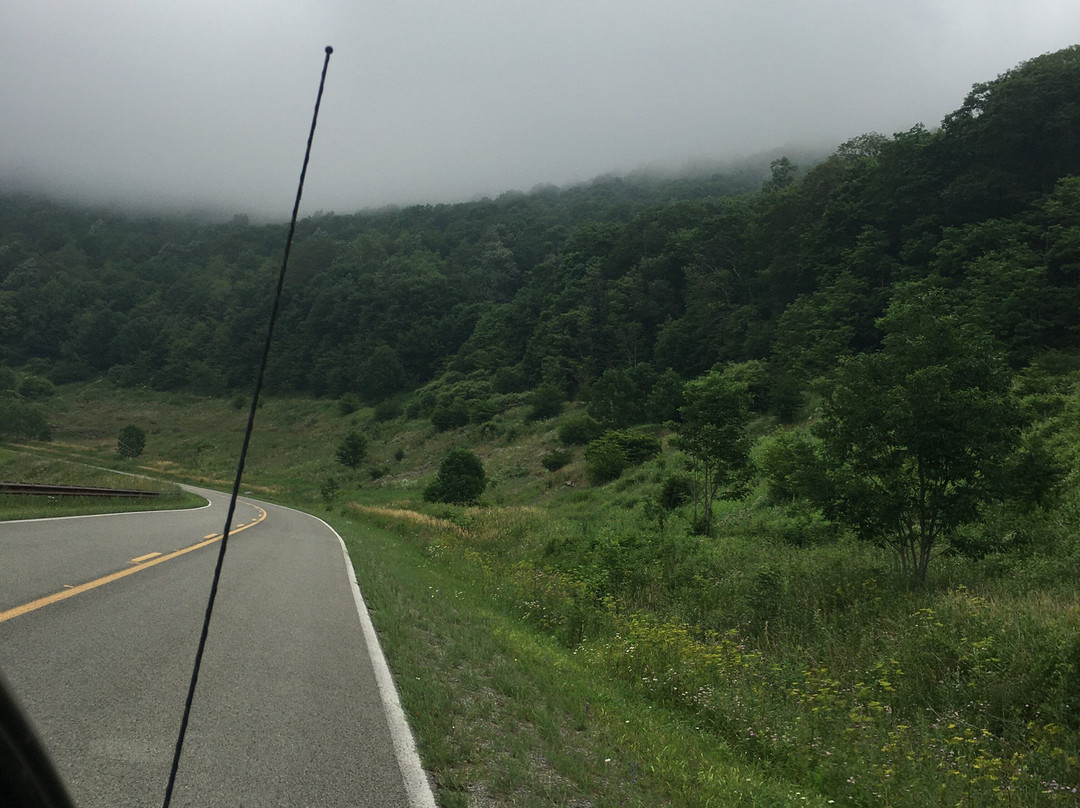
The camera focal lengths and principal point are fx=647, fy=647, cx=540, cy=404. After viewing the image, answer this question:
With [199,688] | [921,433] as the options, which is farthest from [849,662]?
[199,688]

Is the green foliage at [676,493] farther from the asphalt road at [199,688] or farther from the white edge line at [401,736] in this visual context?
the white edge line at [401,736]

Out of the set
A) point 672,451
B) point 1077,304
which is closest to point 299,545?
point 672,451

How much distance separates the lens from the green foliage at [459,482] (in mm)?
42094

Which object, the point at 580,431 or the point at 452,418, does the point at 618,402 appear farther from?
the point at 452,418

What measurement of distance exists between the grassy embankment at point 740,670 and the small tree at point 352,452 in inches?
2169

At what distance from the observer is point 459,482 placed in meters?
42.6

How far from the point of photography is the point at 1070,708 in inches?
258

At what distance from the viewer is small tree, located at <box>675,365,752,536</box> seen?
22.0 metres

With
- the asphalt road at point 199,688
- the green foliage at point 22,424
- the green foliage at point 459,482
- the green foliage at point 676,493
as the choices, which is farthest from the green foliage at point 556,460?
the green foliage at point 22,424

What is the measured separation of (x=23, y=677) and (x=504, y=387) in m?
86.1

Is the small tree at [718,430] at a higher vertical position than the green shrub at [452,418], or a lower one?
higher

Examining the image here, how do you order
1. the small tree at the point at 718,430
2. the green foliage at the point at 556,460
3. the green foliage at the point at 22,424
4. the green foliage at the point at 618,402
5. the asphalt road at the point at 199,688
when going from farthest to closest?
the green foliage at the point at 22,424 < the green foliage at the point at 618,402 < the green foliage at the point at 556,460 < the small tree at the point at 718,430 < the asphalt road at the point at 199,688

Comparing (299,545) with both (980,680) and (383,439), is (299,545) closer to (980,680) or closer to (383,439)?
(980,680)

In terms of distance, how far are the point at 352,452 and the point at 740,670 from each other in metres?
67.4
